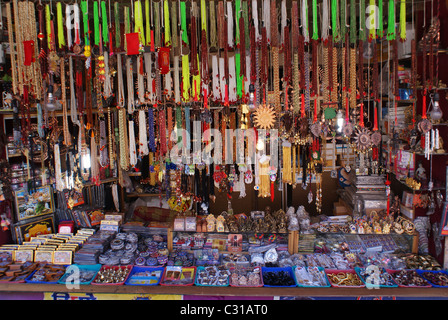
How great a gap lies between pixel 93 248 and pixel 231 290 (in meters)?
1.55

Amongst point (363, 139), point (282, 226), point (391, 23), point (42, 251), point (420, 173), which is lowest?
point (42, 251)

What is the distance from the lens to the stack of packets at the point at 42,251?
152 inches

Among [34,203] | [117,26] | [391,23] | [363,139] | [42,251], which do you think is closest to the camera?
[391,23]

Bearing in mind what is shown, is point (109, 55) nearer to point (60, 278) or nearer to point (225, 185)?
point (225, 185)

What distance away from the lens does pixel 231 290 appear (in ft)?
11.3

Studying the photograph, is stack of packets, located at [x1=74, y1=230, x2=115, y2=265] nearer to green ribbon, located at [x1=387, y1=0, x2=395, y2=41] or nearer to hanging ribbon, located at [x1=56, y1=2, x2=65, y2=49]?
hanging ribbon, located at [x1=56, y1=2, x2=65, y2=49]

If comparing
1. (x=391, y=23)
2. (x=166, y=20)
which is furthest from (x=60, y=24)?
(x=391, y=23)

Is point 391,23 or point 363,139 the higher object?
point 391,23

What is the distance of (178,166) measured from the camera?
4250mm

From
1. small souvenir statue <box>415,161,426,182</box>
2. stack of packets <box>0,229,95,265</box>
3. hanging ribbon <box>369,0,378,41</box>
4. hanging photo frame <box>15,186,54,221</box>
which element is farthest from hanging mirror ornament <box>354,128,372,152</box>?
hanging photo frame <box>15,186,54,221</box>

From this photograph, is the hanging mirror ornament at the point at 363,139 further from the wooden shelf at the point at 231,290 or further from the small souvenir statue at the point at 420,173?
the wooden shelf at the point at 231,290

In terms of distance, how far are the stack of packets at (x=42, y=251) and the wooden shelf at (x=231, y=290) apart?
0.37 m

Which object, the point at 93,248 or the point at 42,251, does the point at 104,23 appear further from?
the point at 42,251

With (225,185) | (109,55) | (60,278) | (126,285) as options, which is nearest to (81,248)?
(60,278)
